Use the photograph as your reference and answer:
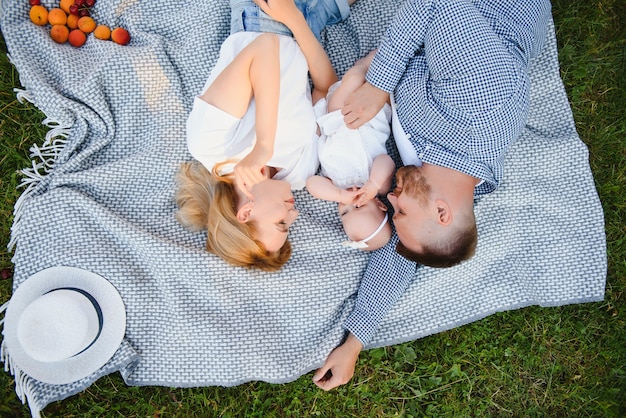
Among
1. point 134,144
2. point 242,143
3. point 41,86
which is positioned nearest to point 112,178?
point 134,144

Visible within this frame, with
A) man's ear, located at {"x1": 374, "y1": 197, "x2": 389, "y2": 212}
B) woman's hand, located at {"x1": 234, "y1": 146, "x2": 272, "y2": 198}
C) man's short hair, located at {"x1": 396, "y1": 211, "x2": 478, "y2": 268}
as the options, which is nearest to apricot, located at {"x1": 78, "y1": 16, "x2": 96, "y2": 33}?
woman's hand, located at {"x1": 234, "y1": 146, "x2": 272, "y2": 198}

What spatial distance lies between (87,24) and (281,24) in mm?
1012

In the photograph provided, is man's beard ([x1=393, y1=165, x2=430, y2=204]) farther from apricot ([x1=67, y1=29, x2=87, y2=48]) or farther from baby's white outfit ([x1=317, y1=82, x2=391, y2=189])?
apricot ([x1=67, y1=29, x2=87, y2=48])

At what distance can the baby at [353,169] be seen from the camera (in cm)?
245

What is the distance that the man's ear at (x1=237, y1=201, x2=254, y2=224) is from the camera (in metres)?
2.22

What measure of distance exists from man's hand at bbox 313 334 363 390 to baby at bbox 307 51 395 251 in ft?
1.54

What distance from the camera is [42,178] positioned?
2.63m

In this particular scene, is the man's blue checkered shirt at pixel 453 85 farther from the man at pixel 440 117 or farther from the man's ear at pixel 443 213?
the man's ear at pixel 443 213

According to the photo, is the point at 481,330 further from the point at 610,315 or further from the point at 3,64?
the point at 3,64

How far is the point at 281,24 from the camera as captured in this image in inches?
97.4

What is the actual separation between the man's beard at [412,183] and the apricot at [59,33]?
179cm

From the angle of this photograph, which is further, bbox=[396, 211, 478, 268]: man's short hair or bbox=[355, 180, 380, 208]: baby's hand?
bbox=[355, 180, 380, 208]: baby's hand

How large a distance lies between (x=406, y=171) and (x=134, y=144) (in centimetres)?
136

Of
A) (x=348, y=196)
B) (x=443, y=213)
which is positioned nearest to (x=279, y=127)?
(x=348, y=196)
